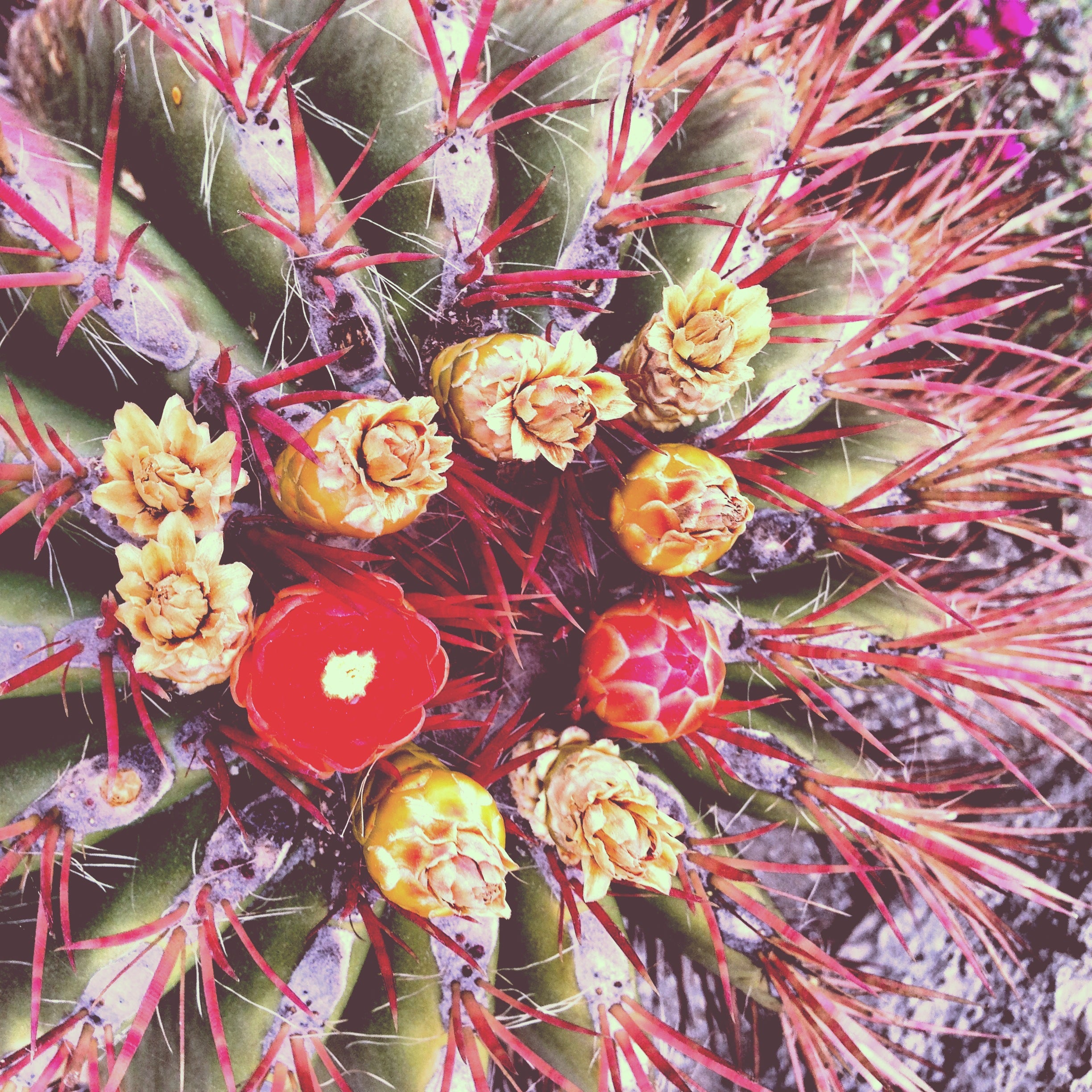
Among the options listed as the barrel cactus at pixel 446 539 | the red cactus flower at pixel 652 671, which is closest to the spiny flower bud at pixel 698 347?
the barrel cactus at pixel 446 539

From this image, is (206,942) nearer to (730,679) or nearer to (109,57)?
(730,679)

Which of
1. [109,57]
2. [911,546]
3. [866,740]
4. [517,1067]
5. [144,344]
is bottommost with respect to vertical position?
[517,1067]

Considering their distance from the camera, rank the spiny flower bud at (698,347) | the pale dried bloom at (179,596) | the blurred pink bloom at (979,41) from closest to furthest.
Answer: the pale dried bloom at (179,596) < the spiny flower bud at (698,347) < the blurred pink bloom at (979,41)

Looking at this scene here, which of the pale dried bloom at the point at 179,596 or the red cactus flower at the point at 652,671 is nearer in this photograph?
the pale dried bloom at the point at 179,596

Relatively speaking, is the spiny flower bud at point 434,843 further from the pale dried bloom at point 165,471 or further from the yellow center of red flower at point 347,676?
the pale dried bloom at point 165,471

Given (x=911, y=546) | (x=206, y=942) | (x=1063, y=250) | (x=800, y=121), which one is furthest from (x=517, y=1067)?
(x=1063, y=250)
